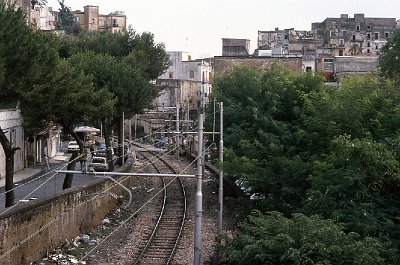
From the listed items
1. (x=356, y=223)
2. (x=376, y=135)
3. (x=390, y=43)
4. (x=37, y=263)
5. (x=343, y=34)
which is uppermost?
(x=343, y=34)

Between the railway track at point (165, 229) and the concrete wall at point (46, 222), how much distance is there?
2415 mm

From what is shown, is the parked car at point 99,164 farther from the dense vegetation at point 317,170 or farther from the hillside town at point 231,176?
the dense vegetation at point 317,170

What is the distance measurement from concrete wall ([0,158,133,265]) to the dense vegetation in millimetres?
5843

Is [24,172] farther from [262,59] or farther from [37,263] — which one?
[262,59]

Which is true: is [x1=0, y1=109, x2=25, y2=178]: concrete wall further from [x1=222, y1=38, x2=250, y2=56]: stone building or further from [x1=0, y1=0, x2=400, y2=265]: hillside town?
[x1=222, y1=38, x2=250, y2=56]: stone building

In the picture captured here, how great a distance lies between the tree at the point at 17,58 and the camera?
21.6 meters

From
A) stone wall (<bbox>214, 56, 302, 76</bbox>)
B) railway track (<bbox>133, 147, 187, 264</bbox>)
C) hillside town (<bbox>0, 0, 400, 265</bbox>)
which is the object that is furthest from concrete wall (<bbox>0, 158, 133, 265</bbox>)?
stone wall (<bbox>214, 56, 302, 76</bbox>)

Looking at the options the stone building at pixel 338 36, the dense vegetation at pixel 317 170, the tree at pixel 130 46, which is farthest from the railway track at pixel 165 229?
the stone building at pixel 338 36

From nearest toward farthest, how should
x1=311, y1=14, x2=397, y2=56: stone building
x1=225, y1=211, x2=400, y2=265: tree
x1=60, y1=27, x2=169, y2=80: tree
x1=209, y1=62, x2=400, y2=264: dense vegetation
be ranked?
x1=225, y1=211, x2=400, y2=265: tree < x1=209, y1=62, x2=400, y2=264: dense vegetation < x1=60, y1=27, x2=169, y2=80: tree < x1=311, y1=14, x2=397, y2=56: stone building

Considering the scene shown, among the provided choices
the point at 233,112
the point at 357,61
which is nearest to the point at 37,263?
the point at 233,112

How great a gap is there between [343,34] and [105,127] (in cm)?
6904

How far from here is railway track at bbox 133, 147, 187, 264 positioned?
23.9 metres

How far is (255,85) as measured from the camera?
34.9 metres

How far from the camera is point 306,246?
15062mm
